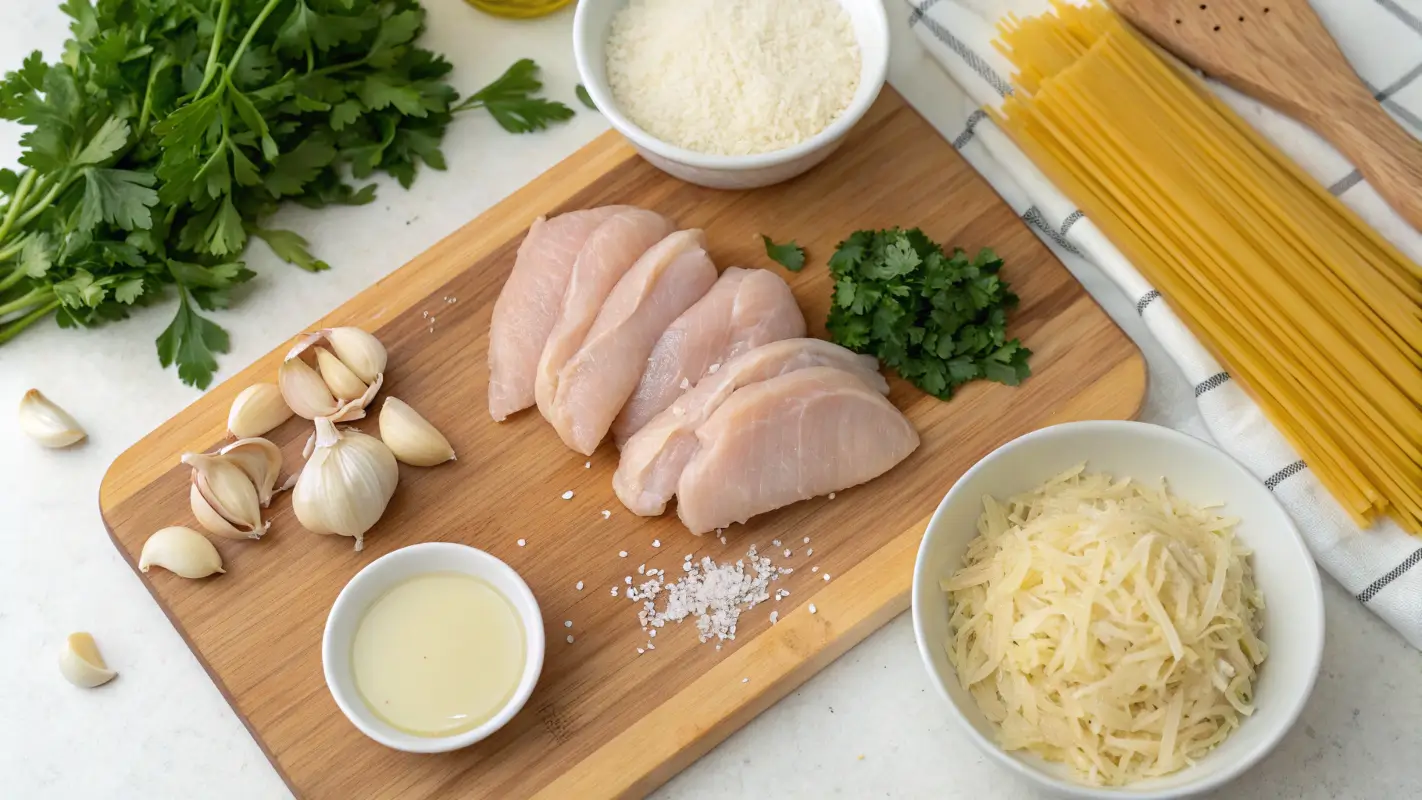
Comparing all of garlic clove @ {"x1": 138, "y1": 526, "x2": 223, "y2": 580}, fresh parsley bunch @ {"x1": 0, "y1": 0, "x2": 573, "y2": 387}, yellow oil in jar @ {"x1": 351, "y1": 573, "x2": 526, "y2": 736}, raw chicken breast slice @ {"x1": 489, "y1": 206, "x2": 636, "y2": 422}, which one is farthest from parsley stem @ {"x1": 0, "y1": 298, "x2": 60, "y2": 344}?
yellow oil in jar @ {"x1": 351, "y1": 573, "x2": 526, "y2": 736}

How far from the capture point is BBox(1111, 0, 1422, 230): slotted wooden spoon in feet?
8.39

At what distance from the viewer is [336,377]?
104 inches

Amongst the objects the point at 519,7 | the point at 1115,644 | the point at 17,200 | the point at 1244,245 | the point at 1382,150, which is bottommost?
the point at 17,200

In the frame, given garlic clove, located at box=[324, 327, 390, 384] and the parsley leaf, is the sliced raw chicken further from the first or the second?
garlic clove, located at box=[324, 327, 390, 384]

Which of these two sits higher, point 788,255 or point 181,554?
point 788,255

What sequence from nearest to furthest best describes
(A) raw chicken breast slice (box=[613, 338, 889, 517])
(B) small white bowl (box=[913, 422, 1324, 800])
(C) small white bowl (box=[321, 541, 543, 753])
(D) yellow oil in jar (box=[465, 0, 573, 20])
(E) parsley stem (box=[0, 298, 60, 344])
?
1. (B) small white bowl (box=[913, 422, 1324, 800])
2. (C) small white bowl (box=[321, 541, 543, 753])
3. (A) raw chicken breast slice (box=[613, 338, 889, 517])
4. (E) parsley stem (box=[0, 298, 60, 344])
5. (D) yellow oil in jar (box=[465, 0, 573, 20])

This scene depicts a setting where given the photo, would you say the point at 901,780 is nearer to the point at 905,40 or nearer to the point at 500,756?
the point at 500,756

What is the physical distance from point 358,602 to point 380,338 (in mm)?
658

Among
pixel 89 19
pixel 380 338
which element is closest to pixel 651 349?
pixel 380 338

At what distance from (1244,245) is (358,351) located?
73.9 inches

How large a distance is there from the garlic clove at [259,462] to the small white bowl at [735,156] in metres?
1.03

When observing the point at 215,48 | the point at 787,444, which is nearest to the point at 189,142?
the point at 215,48

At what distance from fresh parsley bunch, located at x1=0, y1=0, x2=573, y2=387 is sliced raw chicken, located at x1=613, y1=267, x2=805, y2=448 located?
788 mm

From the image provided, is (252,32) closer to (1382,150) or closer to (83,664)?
(83,664)
